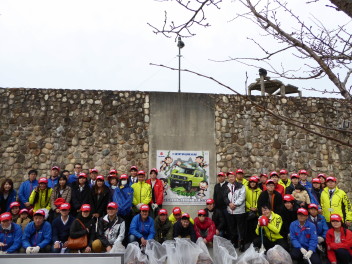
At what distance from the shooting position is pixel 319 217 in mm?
7082

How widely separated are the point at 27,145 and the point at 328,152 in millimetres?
7216

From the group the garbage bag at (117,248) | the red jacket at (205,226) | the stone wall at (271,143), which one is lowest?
the garbage bag at (117,248)

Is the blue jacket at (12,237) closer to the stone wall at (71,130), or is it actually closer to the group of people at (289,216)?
the stone wall at (71,130)

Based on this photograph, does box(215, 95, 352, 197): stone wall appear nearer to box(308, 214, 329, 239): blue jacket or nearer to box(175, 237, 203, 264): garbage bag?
box(308, 214, 329, 239): blue jacket

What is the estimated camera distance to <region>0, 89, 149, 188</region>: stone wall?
9297 mm

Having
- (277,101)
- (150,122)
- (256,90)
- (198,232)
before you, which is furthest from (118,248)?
(256,90)

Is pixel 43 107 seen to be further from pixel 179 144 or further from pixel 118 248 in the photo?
pixel 118 248

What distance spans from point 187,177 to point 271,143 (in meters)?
2.30

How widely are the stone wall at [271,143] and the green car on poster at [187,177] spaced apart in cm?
60

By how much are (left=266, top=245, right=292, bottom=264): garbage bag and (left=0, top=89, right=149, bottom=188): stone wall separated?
407 centimetres

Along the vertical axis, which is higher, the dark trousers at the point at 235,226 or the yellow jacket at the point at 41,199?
the yellow jacket at the point at 41,199

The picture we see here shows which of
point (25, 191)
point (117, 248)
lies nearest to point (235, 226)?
point (117, 248)

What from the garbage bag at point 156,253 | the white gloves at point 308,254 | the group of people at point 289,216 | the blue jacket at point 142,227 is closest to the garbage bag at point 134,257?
the garbage bag at point 156,253

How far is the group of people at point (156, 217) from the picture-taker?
663 centimetres
